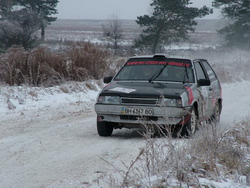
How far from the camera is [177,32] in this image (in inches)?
1729

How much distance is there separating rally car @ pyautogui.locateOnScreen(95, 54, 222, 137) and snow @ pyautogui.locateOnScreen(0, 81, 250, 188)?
0.44 meters

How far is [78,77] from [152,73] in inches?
310

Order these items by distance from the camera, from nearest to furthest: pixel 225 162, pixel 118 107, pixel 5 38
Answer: pixel 225 162
pixel 118 107
pixel 5 38

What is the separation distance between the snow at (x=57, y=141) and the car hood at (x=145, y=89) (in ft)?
2.69

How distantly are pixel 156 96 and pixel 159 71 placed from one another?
4.26ft

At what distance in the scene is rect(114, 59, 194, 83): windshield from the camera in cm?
880

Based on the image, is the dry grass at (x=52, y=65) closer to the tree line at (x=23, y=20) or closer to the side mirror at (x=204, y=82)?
the side mirror at (x=204, y=82)

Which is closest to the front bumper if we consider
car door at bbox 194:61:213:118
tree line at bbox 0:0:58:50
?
car door at bbox 194:61:213:118

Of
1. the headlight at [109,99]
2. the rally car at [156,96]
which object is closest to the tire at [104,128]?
the rally car at [156,96]

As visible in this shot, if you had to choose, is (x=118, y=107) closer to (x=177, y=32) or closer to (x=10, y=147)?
(x=10, y=147)

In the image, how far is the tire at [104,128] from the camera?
27.1 ft

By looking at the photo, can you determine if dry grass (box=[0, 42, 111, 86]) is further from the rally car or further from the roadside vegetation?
the rally car

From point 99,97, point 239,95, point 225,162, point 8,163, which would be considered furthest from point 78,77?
point 225,162

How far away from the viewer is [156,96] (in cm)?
771
